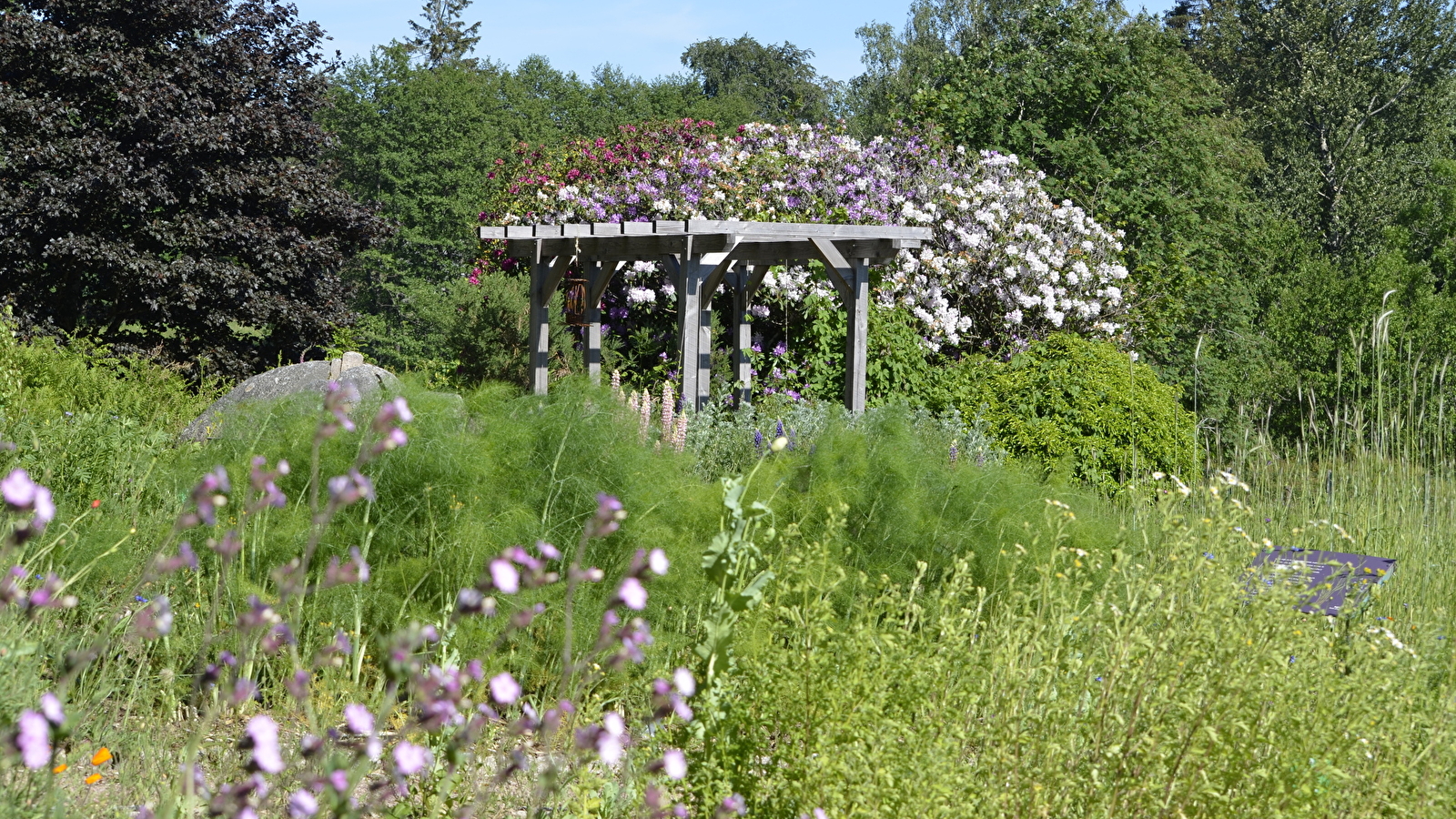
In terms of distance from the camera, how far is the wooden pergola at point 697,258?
791 cm

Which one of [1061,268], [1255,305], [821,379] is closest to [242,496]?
[821,379]

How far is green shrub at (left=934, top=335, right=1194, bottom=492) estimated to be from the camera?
26.4 feet

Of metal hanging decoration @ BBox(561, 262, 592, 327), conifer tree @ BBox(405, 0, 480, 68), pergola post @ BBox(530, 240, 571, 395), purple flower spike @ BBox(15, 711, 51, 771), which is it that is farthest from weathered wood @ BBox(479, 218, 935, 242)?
conifer tree @ BBox(405, 0, 480, 68)

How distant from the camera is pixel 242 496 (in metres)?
3.66

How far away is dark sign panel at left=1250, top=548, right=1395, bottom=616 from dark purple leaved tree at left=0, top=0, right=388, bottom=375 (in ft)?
32.6

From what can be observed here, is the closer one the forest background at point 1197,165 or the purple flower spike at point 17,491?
the purple flower spike at point 17,491

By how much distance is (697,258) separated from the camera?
8055 millimetres

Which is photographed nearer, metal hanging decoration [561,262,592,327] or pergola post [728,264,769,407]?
metal hanging decoration [561,262,592,327]

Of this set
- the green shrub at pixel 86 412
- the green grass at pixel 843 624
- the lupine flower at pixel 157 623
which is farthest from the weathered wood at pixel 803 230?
the lupine flower at pixel 157 623

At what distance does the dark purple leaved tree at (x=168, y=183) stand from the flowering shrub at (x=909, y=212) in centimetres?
210

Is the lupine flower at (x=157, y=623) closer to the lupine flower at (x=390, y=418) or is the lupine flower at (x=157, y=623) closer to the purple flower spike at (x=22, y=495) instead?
the purple flower spike at (x=22, y=495)

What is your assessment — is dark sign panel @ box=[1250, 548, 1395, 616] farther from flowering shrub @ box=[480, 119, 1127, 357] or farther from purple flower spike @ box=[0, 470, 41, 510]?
flowering shrub @ box=[480, 119, 1127, 357]

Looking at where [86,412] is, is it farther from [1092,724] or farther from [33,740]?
[33,740]

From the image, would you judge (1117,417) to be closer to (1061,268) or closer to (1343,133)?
(1061,268)
